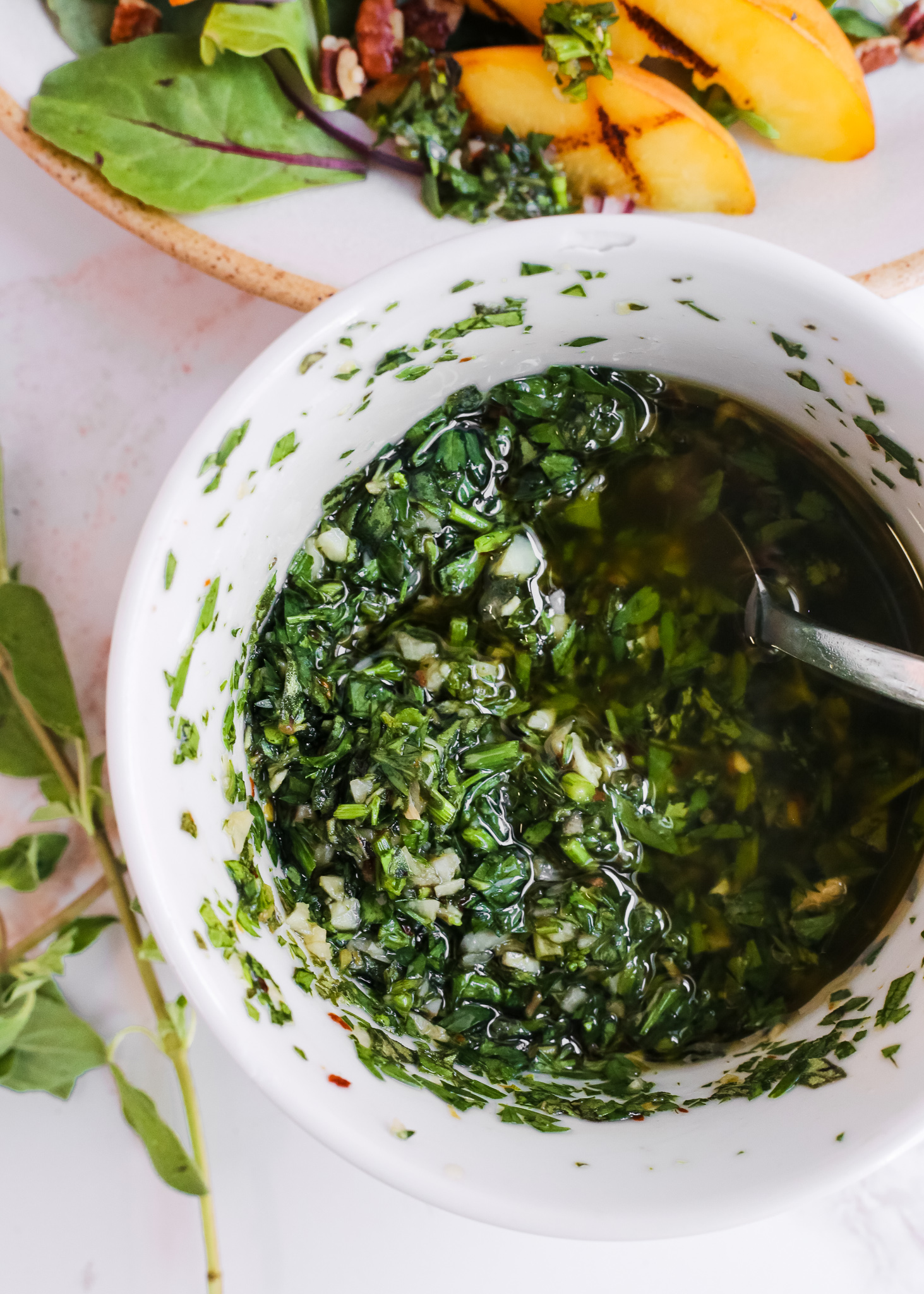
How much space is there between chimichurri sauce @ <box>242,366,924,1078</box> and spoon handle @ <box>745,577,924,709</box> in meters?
0.02

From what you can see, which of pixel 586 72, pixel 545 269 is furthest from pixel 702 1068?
pixel 586 72

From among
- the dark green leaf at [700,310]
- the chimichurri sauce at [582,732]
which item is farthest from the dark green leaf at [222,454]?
the dark green leaf at [700,310]

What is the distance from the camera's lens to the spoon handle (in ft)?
2.66

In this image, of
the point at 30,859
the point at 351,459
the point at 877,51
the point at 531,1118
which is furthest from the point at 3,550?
the point at 877,51

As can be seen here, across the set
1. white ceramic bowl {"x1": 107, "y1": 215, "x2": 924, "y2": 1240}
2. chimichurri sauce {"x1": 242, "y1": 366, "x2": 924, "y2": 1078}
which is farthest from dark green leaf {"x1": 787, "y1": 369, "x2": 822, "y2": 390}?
chimichurri sauce {"x1": 242, "y1": 366, "x2": 924, "y2": 1078}

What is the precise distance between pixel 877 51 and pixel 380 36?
0.54 metres

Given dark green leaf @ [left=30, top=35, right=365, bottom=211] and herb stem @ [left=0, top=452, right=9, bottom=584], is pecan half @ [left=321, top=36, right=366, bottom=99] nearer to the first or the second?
dark green leaf @ [left=30, top=35, right=365, bottom=211]

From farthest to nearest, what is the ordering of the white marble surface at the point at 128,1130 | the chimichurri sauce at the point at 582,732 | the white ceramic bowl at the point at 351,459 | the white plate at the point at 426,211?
1. the white marble surface at the point at 128,1130
2. the white plate at the point at 426,211
3. the chimichurri sauce at the point at 582,732
4. the white ceramic bowl at the point at 351,459

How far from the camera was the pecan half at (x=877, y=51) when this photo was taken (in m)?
1.09

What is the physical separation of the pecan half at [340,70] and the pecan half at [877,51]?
1.78 ft

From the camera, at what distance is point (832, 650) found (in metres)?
0.88

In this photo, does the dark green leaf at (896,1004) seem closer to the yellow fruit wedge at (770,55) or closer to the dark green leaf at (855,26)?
the yellow fruit wedge at (770,55)

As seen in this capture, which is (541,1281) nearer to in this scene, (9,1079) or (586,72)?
(9,1079)

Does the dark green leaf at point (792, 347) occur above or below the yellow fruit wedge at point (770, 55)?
below
